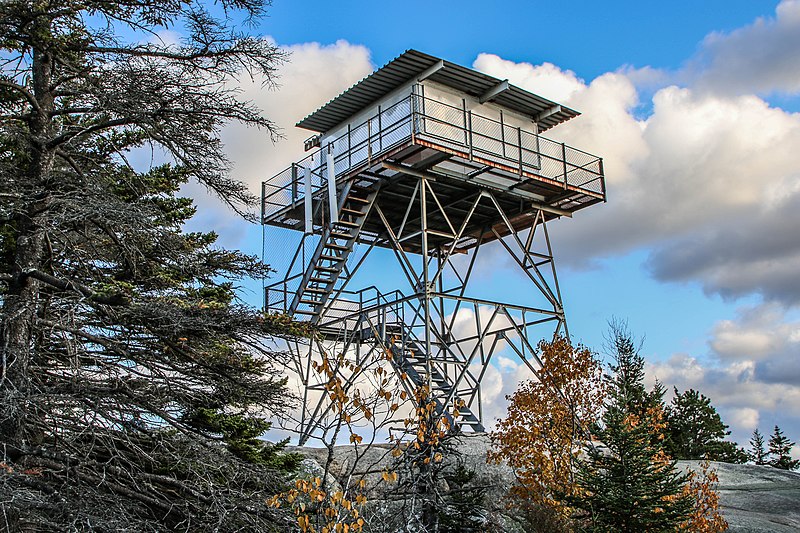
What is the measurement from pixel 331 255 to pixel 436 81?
5726 mm

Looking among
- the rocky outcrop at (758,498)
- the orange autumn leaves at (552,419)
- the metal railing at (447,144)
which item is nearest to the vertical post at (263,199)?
the metal railing at (447,144)

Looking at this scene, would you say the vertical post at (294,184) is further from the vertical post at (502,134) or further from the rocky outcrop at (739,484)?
the rocky outcrop at (739,484)

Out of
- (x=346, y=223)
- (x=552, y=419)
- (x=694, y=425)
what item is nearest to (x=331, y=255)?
(x=346, y=223)

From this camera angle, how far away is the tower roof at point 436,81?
23172 mm

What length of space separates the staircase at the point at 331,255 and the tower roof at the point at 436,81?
10.2ft

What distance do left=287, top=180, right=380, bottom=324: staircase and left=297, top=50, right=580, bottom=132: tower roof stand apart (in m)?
3.10

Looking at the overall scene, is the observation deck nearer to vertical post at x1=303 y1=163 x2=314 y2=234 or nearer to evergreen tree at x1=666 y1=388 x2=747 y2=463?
vertical post at x1=303 y1=163 x2=314 y2=234

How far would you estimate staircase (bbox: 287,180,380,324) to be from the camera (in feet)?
76.1

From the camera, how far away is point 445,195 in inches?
986

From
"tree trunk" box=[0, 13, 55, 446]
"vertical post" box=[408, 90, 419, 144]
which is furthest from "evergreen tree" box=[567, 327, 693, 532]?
"vertical post" box=[408, 90, 419, 144]

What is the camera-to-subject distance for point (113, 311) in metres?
11.2

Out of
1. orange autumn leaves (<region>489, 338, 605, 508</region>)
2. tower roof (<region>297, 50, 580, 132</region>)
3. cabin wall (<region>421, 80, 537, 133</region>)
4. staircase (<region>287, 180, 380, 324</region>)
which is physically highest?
tower roof (<region>297, 50, 580, 132</region>)

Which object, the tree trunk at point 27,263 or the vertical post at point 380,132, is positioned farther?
the vertical post at point 380,132

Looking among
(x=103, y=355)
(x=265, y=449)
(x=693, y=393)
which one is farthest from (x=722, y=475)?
(x=103, y=355)
